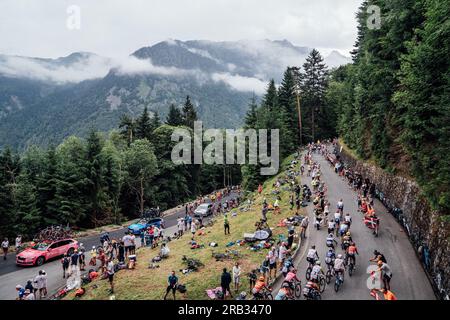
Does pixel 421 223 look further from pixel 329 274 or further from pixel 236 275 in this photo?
pixel 236 275

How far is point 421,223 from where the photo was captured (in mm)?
20531

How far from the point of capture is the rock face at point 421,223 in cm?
1586

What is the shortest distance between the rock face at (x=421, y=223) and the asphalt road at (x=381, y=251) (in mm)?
546

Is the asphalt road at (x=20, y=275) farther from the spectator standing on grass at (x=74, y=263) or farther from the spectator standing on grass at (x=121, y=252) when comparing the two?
the spectator standing on grass at (x=121, y=252)

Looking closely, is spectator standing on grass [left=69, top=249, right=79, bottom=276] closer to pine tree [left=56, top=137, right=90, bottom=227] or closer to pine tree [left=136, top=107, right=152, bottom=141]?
pine tree [left=56, top=137, right=90, bottom=227]

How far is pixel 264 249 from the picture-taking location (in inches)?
901

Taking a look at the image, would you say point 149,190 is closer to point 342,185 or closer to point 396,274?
point 342,185

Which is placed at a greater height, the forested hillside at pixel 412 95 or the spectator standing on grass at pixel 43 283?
the forested hillside at pixel 412 95

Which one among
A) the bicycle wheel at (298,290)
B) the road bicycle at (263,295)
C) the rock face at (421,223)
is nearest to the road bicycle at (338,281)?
the bicycle wheel at (298,290)

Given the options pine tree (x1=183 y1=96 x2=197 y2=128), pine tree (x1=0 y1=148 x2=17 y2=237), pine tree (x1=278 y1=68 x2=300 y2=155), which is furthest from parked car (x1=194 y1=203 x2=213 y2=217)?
pine tree (x1=183 y1=96 x2=197 y2=128)

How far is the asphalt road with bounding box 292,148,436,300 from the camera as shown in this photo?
16.0m

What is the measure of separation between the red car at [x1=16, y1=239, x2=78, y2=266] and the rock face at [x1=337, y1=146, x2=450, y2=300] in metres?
24.6

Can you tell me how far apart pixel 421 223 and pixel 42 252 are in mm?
27265

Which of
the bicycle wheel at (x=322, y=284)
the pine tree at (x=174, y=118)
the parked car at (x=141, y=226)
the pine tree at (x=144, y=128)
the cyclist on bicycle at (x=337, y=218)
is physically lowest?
the parked car at (x=141, y=226)
